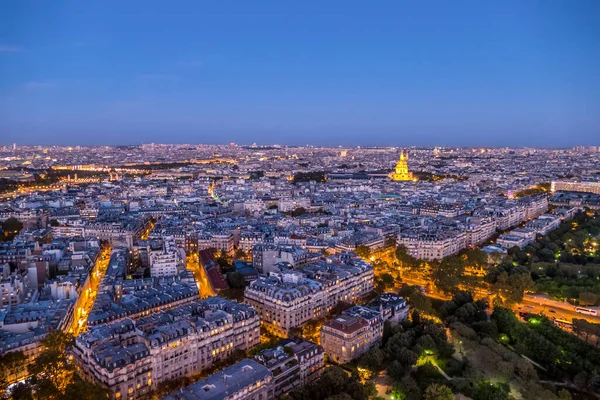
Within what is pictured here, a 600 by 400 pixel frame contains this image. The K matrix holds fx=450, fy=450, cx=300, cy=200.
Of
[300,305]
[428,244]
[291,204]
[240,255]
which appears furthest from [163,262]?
[291,204]

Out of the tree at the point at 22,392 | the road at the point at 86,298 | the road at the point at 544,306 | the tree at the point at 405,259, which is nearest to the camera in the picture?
the tree at the point at 22,392

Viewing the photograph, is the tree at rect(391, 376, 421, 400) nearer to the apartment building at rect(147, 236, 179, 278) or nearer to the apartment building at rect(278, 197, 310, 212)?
the apartment building at rect(147, 236, 179, 278)

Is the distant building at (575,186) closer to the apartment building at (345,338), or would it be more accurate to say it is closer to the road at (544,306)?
the road at (544,306)

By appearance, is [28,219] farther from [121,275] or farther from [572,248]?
[572,248]

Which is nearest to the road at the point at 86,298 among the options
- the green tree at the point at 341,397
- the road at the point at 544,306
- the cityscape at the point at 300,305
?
the cityscape at the point at 300,305

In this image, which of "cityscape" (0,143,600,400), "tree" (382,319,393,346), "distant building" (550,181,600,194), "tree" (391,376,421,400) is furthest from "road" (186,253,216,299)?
"distant building" (550,181,600,194)
